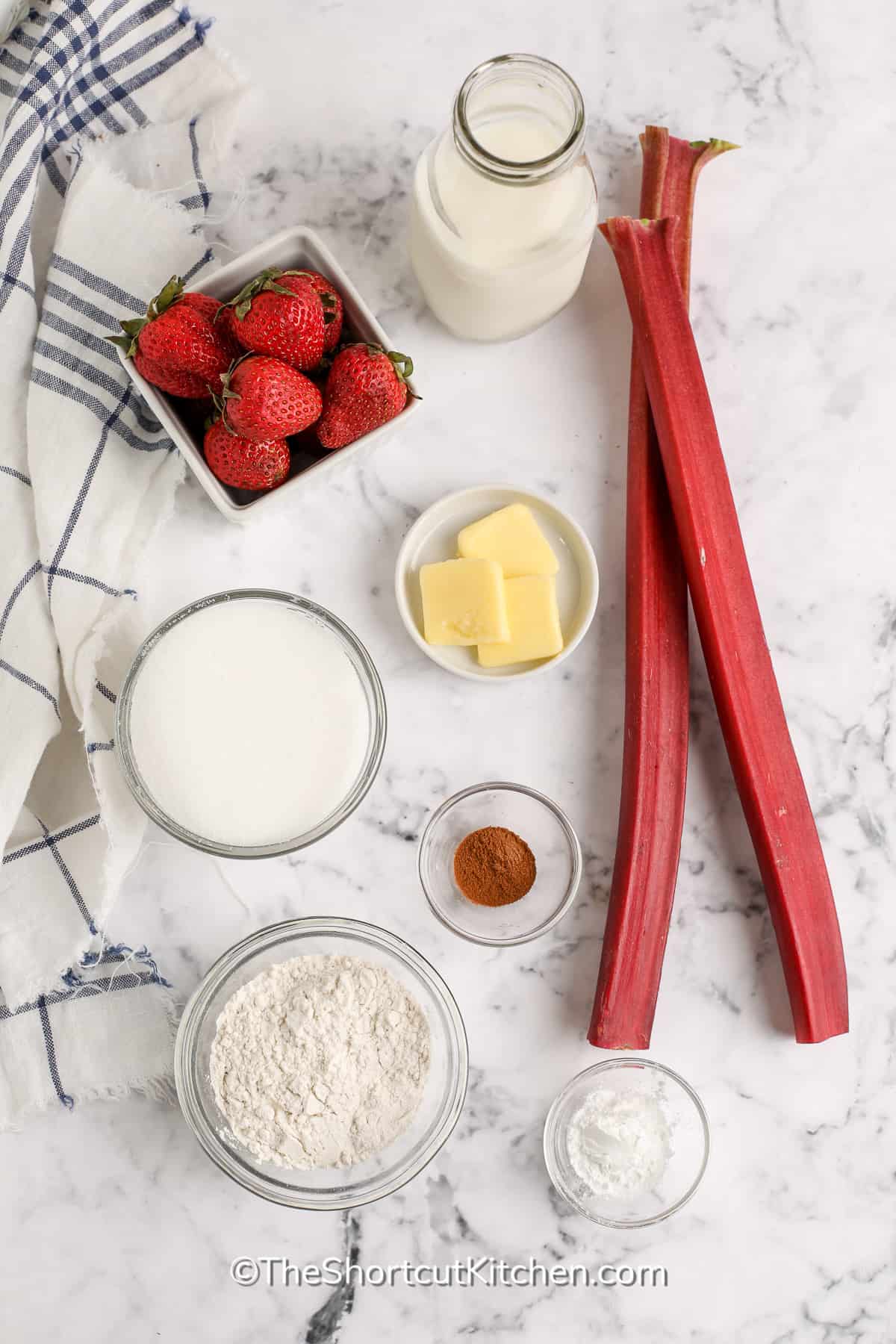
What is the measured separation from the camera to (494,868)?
120cm

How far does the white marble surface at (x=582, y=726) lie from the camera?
1.23 metres

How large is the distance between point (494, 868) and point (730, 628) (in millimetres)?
376

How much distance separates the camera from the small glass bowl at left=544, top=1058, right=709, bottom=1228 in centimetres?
120

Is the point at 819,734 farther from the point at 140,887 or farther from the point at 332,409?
the point at 140,887

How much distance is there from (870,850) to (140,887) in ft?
2.81

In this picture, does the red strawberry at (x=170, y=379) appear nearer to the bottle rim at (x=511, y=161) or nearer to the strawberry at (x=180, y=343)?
the strawberry at (x=180, y=343)

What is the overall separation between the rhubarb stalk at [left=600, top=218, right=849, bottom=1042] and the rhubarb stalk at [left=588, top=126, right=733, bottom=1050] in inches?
1.1

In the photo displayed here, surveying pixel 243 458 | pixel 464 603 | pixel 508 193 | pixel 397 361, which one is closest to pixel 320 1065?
pixel 464 603

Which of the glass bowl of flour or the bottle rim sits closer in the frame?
the bottle rim

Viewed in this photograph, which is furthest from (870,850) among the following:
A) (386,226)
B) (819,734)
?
(386,226)

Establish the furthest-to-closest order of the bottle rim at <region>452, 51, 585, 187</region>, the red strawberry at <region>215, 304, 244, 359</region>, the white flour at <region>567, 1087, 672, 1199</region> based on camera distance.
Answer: the white flour at <region>567, 1087, 672, 1199</region> → the red strawberry at <region>215, 304, 244, 359</region> → the bottle rim at <region>452, 51, 585, 187</region>

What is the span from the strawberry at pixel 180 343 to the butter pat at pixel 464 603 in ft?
1.02

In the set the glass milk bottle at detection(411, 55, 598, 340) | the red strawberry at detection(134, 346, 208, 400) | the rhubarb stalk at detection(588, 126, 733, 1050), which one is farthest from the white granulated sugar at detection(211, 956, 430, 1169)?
the glass milk bottle at detection(411, 55, 598, 340)

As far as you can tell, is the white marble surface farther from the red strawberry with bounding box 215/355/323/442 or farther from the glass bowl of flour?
the red strawberry with bounding box 215/355/323/442
